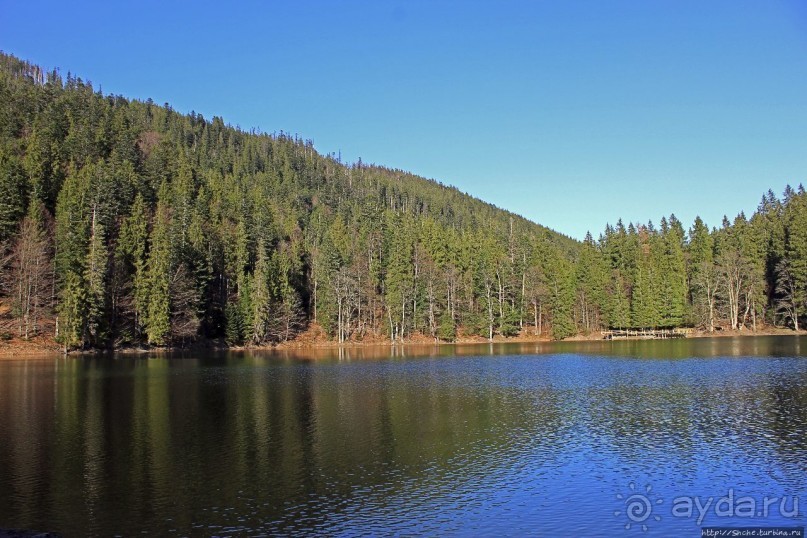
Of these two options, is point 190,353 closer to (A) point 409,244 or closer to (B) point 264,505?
(A) point 409,244

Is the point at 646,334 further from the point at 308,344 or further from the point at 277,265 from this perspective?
the point at 277,265

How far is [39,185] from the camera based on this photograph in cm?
9594

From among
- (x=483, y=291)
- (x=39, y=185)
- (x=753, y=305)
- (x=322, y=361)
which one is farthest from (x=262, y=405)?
(x=753, y=305)

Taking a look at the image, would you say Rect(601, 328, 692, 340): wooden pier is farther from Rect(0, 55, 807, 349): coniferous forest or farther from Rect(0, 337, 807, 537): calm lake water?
Rect(0, 337, 807, 537): calm lake water

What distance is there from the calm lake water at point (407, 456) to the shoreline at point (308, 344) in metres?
34.1

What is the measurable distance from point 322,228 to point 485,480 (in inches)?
4994

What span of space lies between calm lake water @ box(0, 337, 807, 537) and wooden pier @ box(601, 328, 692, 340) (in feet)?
238

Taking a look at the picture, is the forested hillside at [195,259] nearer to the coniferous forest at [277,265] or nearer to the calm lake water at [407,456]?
the coniferous forest at [277,265]

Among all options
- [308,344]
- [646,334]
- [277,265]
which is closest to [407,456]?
[308,344]

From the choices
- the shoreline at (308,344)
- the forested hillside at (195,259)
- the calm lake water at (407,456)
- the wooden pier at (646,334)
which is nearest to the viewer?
the calm lake water at (407,456)

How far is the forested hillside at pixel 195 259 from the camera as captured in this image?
8331 centimetres

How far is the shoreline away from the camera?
254ft

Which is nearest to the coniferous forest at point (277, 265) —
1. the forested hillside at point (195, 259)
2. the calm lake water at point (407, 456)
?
the forested hillside at point (195, 259)

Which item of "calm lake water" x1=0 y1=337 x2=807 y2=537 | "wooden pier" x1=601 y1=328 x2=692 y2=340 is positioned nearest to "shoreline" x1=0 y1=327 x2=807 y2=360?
"wooden pier" x1=601 y1=328 x2=692 y2=340
